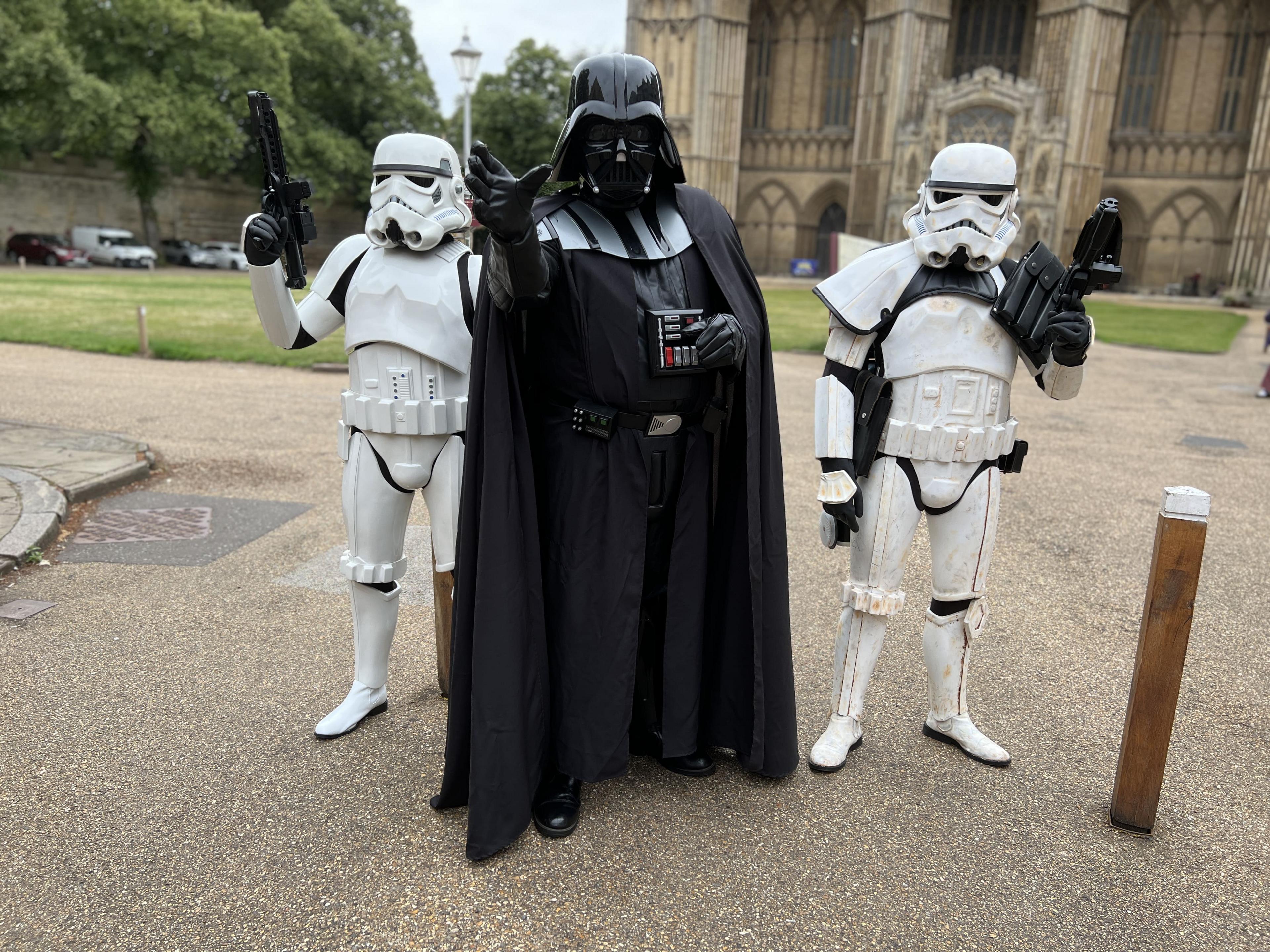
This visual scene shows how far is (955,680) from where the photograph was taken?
11.1ft

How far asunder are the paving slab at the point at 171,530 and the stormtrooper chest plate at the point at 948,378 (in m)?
4.15

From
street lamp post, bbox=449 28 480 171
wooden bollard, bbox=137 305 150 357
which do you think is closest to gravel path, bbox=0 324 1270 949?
wooden bollard, bbox=137 305 150 357

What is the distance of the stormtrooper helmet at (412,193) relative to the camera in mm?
3057

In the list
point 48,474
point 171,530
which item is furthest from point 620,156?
point 48,474

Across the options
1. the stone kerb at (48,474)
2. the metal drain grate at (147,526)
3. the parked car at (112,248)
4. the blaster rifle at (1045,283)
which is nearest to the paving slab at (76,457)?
the stone kerb at (48,474)

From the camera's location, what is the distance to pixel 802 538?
608cm

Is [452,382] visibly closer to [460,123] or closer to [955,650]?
[955,650]

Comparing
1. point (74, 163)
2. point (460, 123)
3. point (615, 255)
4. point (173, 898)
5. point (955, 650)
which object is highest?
point (460, 123)

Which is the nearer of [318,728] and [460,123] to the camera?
[318,728]

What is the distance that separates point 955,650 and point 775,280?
1592 inches

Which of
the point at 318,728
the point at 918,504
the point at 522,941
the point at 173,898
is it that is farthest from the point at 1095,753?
the point at 173,898

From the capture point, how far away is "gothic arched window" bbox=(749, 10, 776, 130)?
46.7m

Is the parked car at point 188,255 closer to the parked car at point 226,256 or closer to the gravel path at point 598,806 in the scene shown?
the parked car at point 226,256

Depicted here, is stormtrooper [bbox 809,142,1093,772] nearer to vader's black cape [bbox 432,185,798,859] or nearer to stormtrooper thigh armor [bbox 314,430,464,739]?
vader's black cape [bbox 432,185,798,859]
